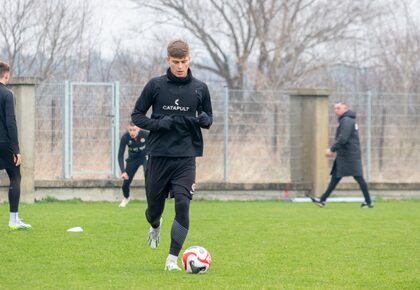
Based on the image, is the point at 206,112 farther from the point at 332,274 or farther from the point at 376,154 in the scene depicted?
the point at 376,154

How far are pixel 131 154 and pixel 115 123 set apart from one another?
2155 mm

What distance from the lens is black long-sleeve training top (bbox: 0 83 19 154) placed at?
1316 cm

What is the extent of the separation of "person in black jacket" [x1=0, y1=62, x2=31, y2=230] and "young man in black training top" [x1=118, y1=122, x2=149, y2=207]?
16.5 feet

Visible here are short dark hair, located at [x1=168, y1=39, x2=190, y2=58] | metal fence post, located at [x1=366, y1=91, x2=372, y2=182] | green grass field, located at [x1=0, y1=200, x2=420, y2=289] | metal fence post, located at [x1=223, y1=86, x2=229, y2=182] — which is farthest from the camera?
metal fence post, located at [x1=366, y1=91, x2=372, y2=182]

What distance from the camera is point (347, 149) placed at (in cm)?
2000

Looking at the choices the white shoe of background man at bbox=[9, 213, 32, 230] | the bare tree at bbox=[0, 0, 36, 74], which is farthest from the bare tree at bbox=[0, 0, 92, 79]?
the white shoe of background man at bbox=[9, 213, 32, 230]

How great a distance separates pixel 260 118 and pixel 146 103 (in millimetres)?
12002

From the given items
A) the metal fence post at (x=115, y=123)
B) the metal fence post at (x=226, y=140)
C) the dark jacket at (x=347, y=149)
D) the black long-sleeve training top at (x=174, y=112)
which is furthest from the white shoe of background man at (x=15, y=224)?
the metal fence post at (x=226, y=140)

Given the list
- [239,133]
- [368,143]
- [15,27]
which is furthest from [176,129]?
[15,27]

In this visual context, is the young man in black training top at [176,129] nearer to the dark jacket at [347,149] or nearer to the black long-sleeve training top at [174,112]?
the black long-sleeve training top at [174,112]

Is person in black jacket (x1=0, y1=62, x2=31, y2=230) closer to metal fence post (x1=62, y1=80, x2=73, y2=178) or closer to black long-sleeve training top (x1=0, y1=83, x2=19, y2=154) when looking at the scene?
black long-sleeve training top (x1=0, y1=83, x2=19, y2=154)

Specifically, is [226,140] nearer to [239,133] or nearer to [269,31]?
[239,133]

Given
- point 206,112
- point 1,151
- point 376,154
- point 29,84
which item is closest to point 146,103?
point 206,112

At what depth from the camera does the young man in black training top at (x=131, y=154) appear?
18609 mm
